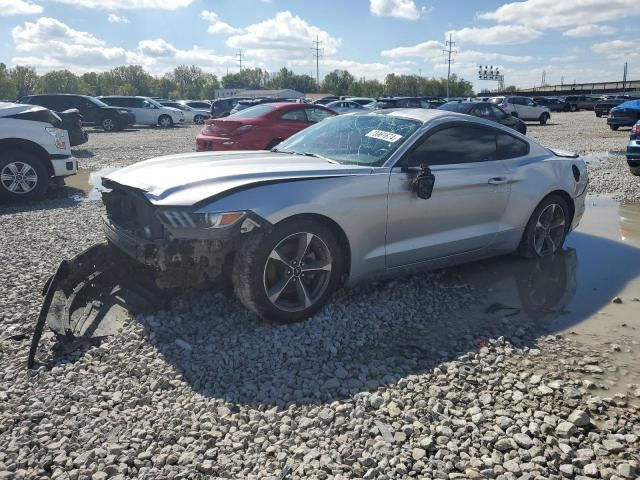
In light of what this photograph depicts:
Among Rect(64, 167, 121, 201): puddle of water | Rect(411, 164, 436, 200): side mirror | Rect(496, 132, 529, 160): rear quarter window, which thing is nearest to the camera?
Rect(411, 164, 436, 200): side mirror

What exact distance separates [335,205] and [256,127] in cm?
707

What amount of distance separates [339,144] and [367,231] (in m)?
1.01

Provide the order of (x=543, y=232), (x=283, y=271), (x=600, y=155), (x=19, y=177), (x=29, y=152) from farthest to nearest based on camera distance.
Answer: (x=600, y=155), (x=29, y=152), (x=19, y=177), (x=543, y=232), (x=283, y=271)

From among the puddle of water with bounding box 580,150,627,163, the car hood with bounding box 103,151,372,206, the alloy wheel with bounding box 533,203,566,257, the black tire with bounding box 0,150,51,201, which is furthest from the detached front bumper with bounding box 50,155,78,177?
the puddle of water with bounding box 580,150,627,163

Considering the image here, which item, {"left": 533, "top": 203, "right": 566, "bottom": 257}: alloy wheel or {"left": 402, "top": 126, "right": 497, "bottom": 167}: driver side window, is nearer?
{"left": 402, "top": 126, "right": 497, "bottom": 167}: driver side window

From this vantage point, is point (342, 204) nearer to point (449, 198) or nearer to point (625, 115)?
point (449, 198)

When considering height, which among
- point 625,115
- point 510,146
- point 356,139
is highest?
point 625,115

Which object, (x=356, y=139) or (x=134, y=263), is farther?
(x=356, y=139)

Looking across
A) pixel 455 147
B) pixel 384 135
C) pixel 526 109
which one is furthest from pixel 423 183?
pixel 526 109

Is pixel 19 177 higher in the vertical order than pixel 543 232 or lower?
higher

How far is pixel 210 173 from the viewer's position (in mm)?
3943

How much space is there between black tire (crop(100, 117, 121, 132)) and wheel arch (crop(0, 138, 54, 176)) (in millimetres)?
18327

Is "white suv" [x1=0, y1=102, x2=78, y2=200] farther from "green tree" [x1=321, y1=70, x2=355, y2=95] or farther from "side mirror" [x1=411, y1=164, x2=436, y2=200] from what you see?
"green tree" [x1=321, y1=70, x2=355, y2=95]

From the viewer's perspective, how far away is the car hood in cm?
368
